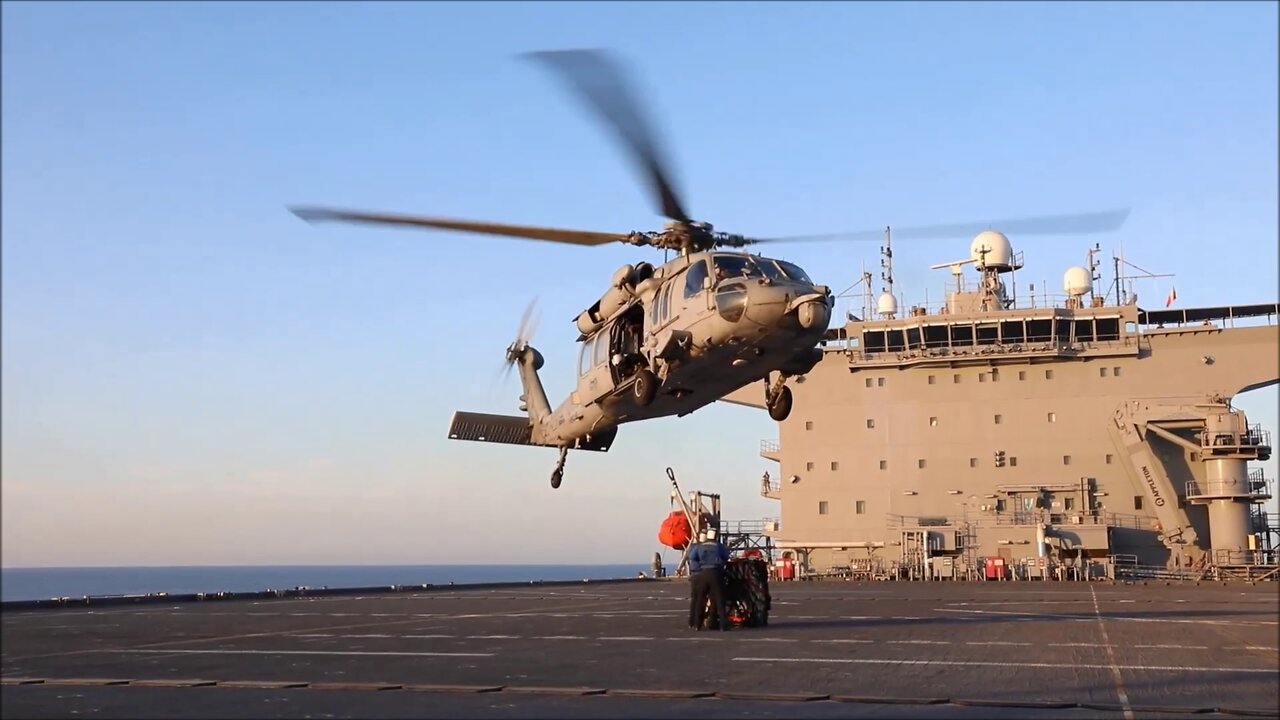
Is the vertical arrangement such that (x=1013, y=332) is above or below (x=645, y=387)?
above

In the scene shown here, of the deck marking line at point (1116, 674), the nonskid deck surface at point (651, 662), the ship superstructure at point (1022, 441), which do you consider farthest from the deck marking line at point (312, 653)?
the ship superstructure at point (1022, 441)

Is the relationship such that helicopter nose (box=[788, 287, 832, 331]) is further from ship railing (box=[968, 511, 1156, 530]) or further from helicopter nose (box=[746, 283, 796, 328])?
ship railing (box=[968, 511, 1156, 530])

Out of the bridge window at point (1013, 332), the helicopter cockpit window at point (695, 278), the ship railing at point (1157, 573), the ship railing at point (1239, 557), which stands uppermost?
the bridge window at point (1013, 332)

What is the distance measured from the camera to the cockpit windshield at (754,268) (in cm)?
2031

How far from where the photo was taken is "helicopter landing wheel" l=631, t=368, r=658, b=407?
2170 centimetres

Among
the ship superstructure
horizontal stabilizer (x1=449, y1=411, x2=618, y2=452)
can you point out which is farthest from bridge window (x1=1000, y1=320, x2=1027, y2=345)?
horizontal stabilizer (x1=449, y1=411, x2=618, y2=452)

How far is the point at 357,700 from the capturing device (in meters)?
11.3

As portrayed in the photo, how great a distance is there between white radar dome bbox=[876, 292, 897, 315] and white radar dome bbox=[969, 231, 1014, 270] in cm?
444

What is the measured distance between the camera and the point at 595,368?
2412 cm

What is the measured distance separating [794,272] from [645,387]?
3648 millimetres

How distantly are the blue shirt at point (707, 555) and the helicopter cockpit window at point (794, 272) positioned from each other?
16.4 feet

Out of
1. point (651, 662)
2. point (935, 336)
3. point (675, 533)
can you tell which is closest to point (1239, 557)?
point (935, 336)

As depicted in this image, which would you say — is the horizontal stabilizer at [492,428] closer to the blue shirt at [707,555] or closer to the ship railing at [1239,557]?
the blue shirt at [707,555]

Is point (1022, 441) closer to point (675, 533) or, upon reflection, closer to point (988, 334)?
point (988, 334)
